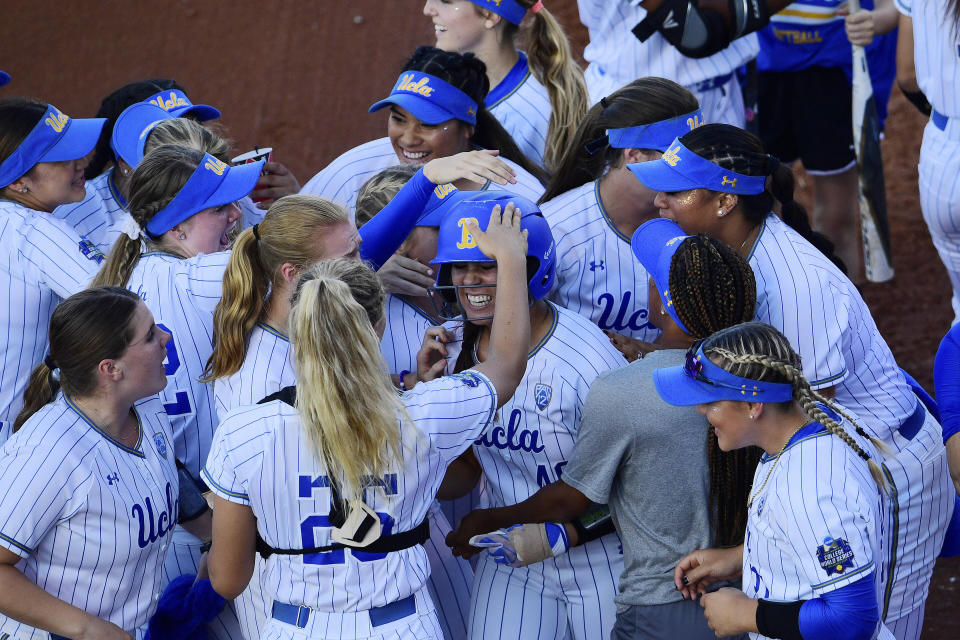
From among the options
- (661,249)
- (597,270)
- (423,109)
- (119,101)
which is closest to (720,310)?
(661,249)

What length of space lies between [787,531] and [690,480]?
365 mm

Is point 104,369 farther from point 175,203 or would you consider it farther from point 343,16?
point 343,16

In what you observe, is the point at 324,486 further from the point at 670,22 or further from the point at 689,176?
the point at 670,22

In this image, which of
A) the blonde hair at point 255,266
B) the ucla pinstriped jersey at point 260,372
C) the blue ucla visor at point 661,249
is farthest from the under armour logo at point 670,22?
the ucla pinstriped jersey at point 260,372

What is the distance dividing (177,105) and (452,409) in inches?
81.8

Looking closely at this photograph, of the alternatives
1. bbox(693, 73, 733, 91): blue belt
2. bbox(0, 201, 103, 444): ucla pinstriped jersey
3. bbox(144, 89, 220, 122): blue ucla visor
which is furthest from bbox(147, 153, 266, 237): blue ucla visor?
bbox(693, 73, 733, 91): blue belt

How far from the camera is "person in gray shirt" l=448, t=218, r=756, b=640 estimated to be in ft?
8.07

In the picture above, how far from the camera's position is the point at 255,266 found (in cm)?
277

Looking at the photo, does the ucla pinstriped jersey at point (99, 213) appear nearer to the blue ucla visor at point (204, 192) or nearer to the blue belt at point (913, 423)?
the blue ucla visor at point (204, 192)

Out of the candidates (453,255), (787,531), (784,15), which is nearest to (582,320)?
(453,255)

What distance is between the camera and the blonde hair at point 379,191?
3195 millimetres

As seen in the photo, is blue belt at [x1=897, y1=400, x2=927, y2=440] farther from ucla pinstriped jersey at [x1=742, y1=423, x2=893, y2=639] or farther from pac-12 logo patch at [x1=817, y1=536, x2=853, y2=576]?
pac-12 logo patch at [x1=817, y1=536, x2=853, y2=576]

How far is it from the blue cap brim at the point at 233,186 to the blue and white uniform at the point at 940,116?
2250mm

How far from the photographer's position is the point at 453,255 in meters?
2.76
